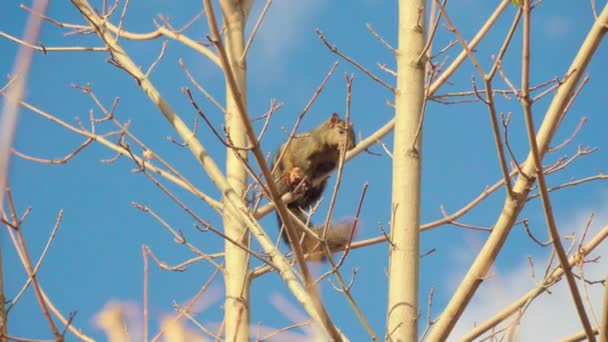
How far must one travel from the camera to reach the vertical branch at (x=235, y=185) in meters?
4.35

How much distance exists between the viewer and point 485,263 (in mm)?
2811

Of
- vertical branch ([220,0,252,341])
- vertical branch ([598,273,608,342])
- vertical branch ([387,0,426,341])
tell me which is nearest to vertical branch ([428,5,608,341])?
vertical branch ([387,0,426,341])

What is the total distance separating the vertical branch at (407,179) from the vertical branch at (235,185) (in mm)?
911

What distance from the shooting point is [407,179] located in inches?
128

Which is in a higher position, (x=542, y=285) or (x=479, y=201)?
(x=479, y=201)

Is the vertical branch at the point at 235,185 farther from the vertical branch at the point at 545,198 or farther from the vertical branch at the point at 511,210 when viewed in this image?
the vertical branch at the point at 545,198

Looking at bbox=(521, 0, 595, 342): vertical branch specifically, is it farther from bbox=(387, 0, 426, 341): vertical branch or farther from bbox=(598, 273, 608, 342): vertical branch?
bbox=(387, 0, 426, 341): vertical branch

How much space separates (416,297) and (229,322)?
4.97ft

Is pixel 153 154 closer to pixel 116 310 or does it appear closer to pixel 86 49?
pixel 86 49

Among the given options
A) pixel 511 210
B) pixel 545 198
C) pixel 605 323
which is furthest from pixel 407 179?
pixel 605 323

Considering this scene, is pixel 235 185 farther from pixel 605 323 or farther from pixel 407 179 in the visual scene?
pixel 605 323

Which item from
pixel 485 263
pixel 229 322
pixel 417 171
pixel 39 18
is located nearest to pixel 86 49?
pixel 229 322

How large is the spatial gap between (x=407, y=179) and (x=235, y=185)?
5.38 feet

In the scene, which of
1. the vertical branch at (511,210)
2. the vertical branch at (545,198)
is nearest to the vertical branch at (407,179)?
the vertical branch at (511,210)
